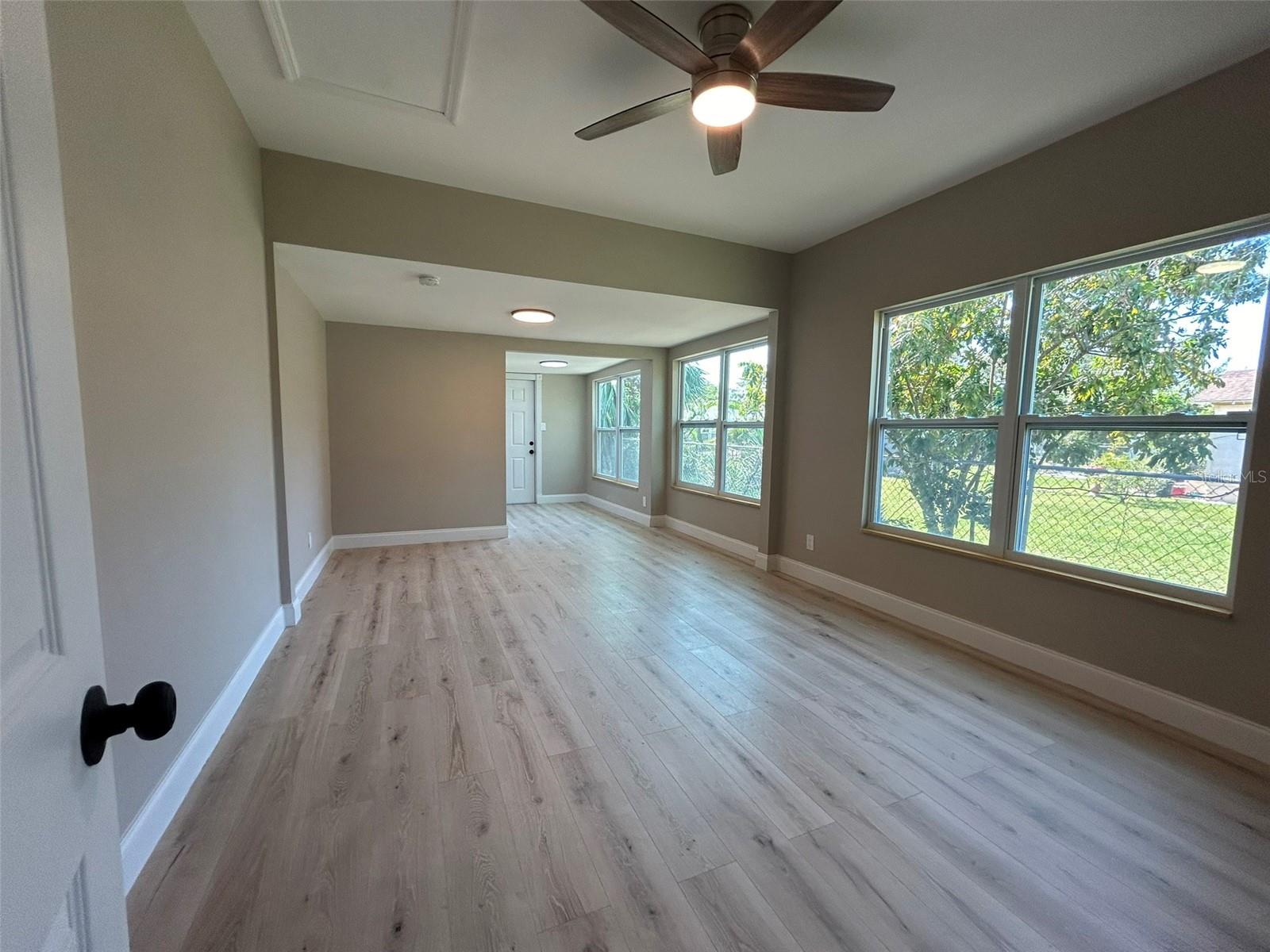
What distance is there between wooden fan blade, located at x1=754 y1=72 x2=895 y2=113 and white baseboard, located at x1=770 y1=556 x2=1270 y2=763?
2615 mm

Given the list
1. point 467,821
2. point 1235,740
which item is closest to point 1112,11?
point 1235,740

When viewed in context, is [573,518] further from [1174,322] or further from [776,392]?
[1174,322]

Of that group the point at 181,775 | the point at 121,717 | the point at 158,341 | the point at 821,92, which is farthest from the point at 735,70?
the point at 181,775

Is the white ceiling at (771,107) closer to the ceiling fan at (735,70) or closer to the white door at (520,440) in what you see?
the ceiling fan at (735,70)

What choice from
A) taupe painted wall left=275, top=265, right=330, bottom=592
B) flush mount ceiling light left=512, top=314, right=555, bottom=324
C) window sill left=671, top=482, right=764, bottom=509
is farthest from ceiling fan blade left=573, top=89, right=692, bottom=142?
window sill left=671, top=482, right=764, bottom=509

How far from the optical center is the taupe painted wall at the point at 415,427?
478 cm

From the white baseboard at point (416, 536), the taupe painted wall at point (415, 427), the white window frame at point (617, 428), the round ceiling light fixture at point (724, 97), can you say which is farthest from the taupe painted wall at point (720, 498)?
the round ceiling light fixture at point (724, 97)

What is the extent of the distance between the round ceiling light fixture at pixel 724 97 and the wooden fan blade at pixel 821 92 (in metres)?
0.06

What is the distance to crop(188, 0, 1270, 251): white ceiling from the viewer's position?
5.75 ft

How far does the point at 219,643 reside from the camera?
2.01m

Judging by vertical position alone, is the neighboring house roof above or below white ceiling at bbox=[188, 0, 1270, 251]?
below

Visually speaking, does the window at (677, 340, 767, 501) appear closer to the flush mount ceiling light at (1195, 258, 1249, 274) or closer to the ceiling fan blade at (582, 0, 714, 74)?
the flush mount ceiling light at (1195, 258, 1249, 274)

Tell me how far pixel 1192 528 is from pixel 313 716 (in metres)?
3.76

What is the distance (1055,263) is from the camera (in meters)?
2.48
